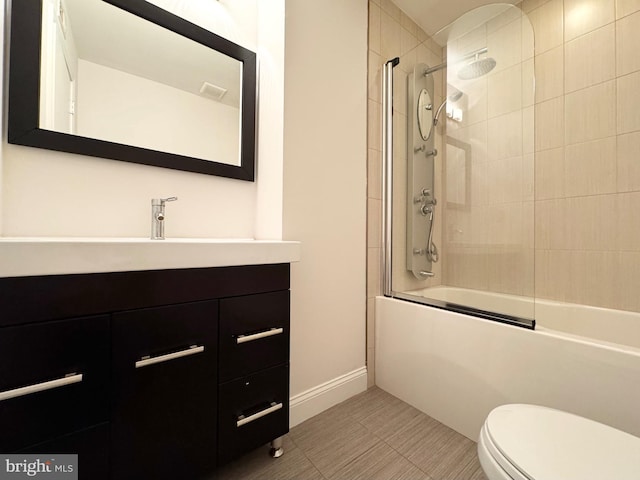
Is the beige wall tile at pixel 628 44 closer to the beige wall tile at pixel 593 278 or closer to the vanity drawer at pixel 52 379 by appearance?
the beige wall tile at pixel 593 278

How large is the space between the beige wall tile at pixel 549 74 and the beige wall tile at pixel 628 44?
0.24m

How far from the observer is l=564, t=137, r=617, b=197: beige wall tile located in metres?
1.56

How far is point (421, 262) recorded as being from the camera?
6.36 feet

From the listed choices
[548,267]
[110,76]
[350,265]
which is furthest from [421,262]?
[110,76]

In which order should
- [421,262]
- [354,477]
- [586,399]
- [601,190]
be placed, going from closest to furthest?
[586,399] → [354,477] → [601,190] → [421,262]

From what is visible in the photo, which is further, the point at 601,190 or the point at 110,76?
the point at 601,190

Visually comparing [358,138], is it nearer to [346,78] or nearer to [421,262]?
[346,78]

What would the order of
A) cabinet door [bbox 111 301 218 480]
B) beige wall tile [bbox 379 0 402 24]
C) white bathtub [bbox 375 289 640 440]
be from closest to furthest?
cabinet door [bbox 111 301 218 480] < white bathtub [bbox 375 289 640 440] < beige wall tile [bbox 379 0 402 24]

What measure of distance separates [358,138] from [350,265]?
0.80 metres

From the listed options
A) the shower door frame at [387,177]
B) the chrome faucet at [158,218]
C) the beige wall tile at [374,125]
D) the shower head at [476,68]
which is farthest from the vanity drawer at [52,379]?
the shower head at [476,68]

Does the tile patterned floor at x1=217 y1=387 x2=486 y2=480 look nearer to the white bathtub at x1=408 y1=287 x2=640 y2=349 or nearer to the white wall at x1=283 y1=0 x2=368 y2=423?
the white wall at x1=283 y1=0 x2=368 y2=423

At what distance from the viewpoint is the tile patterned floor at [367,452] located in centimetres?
112

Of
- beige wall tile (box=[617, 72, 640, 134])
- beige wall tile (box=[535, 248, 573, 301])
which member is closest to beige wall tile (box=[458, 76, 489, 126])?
beige wall tile (box=[617, 72, 640, 134])

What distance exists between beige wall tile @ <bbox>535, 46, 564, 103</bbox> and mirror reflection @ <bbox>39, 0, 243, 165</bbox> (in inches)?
75.2
